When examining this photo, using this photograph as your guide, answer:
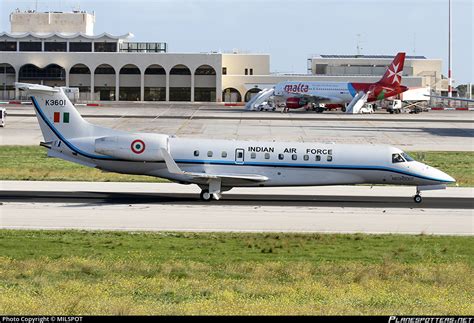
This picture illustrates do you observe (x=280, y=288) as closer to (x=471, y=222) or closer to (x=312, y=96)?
(x=471, y=222)

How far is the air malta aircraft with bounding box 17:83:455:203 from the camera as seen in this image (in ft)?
124

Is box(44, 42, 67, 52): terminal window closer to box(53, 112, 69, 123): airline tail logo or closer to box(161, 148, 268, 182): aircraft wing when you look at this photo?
box(53, 112, 69, 123): airline tail logo

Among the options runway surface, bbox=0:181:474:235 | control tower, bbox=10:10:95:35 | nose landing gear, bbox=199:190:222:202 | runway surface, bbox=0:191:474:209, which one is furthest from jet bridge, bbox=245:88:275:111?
nose landing gear, bbox=199:190:222:202

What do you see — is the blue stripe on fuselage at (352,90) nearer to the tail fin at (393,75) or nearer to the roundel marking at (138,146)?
the tail fin at (393,75)

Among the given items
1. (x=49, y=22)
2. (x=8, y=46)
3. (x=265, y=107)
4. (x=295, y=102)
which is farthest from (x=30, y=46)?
(x=295, y=102)

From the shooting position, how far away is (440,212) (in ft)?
116

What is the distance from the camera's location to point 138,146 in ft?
124

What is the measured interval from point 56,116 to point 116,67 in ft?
348

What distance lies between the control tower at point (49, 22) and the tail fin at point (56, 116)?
113200 mm

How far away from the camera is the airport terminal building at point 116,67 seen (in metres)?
143

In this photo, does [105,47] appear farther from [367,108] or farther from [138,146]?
[138,146]

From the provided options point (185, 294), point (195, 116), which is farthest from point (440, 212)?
point (195, 116)

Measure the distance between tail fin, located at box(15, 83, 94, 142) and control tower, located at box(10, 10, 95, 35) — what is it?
11320 centimetres

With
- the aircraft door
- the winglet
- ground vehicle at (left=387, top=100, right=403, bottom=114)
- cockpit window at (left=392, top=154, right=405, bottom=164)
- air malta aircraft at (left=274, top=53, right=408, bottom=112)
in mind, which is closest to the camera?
the winglet
